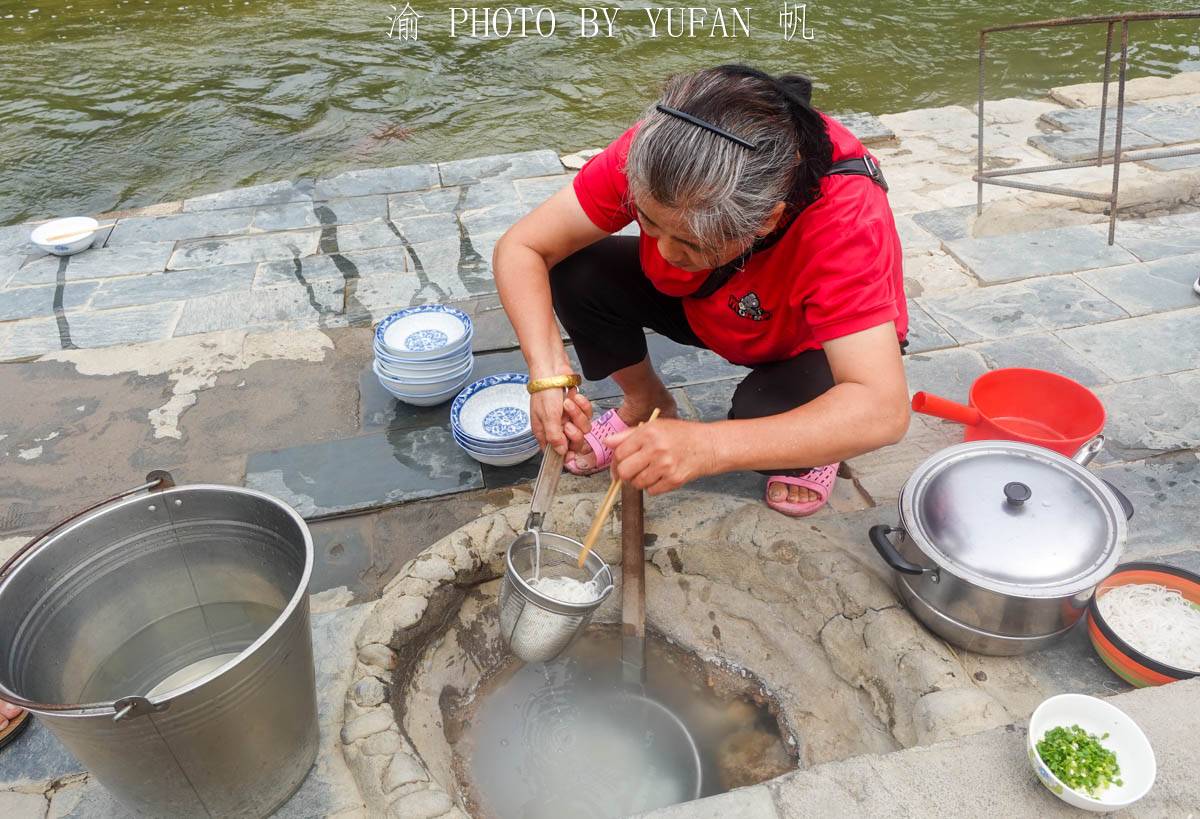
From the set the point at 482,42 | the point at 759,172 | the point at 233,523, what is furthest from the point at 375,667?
the point at 482,42

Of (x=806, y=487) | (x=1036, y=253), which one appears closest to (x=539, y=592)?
(x=806, y=487)

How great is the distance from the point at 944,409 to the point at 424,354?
196 centimetres

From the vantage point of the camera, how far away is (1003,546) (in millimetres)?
2086

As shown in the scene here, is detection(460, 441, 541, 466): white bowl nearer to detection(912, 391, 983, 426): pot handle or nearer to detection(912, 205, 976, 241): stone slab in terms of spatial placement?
detection(912, 391, 983, 426): pot handle

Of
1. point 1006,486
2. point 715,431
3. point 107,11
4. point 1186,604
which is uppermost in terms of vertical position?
point 107,11

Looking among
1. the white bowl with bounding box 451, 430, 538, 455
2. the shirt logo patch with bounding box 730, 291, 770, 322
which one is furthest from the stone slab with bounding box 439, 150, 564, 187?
the shirt logo patch with bounding box 730, 291, 770, 322

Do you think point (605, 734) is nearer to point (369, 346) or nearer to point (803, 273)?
point (803, 273)

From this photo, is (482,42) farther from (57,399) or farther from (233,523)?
(233,523)

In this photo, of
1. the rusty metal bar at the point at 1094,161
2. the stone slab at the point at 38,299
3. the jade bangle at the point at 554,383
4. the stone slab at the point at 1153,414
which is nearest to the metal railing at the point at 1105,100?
the rusty metal bar at the point at 1094,161

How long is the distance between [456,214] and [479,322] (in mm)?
1362

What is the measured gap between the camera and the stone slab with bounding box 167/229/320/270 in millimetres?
4711

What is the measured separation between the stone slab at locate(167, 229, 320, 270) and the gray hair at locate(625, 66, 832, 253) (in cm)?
344

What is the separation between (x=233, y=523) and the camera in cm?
207

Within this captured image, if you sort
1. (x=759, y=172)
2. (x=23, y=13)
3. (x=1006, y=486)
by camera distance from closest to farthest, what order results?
1. (x=759, y=172)
2. (x=1006, y=486)
3. (x=23, y=13)
